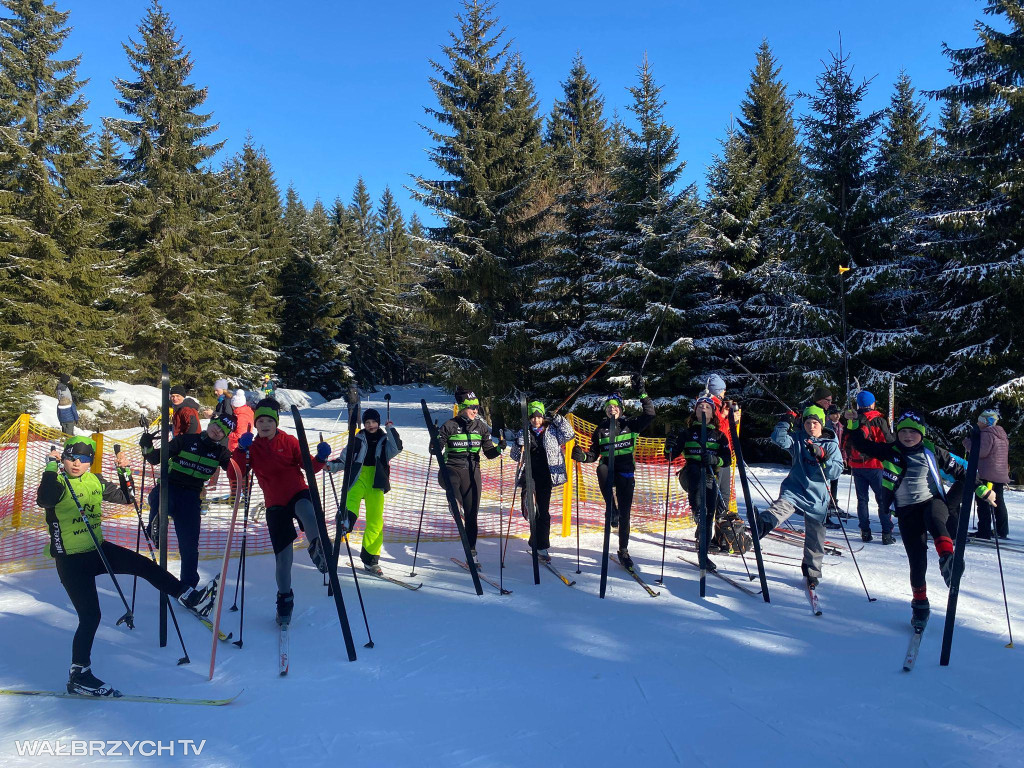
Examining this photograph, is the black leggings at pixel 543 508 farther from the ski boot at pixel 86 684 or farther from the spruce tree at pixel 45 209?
the spruce tree at pixel 45 209

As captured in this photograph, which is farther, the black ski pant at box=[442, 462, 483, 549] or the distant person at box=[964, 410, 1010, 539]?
the distant person at box=[964, 410, 1010, 539]

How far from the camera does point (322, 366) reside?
1346 inches

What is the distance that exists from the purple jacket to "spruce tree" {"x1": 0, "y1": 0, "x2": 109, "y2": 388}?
911 inches

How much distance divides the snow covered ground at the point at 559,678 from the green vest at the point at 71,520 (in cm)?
95

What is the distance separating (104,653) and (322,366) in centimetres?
3028

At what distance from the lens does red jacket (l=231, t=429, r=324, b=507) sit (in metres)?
5.43

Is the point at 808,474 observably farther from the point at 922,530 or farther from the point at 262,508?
the point at 262,508

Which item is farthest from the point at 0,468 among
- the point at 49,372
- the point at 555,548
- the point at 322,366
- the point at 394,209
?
the point at 394,209

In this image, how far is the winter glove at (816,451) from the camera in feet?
19.6

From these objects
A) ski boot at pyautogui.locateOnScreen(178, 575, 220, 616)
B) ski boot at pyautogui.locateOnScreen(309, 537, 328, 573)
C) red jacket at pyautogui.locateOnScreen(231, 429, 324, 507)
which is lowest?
ski boot at pyautogui.locateOnScreen(178, 575, 220, 616)

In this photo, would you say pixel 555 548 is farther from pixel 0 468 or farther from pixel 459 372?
pixel 459 372

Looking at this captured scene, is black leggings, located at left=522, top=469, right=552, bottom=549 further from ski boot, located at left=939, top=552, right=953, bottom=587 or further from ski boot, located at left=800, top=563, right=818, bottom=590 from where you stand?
ski boot, located at left=939, top=552, right=953, bottom=587

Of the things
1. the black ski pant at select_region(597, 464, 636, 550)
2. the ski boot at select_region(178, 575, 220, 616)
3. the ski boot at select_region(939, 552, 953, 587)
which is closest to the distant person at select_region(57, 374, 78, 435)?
the ski boot at select_region(178, 575, 220, 616)

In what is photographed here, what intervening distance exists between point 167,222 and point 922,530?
88.7 feet
